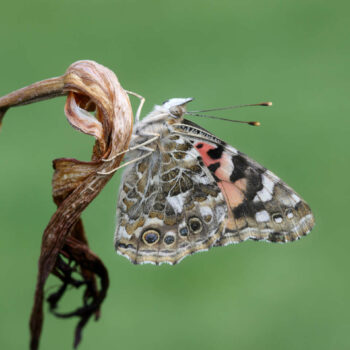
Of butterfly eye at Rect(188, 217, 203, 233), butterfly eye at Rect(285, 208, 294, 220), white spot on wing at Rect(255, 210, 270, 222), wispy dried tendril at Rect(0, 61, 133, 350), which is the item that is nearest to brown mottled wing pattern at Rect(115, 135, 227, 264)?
butterfly eye at Rect(188, 217, 203, 233)

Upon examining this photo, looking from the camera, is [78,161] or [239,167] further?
[239,167]

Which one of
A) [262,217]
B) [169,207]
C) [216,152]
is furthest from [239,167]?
[169,207]

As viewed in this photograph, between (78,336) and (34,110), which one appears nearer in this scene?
(78,336)

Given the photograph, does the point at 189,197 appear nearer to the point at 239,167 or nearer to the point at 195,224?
the point at 195,224

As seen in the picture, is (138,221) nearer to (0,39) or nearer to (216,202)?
(216,202)

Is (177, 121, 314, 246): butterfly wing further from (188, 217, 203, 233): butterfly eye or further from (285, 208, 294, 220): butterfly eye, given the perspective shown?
(188, 217, 203, 233): butterfly eye

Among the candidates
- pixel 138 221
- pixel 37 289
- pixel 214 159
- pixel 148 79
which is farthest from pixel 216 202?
pixel 148 79

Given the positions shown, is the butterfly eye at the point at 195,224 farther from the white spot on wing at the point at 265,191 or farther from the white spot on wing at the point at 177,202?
the white spot on wing at the point at 265,191
